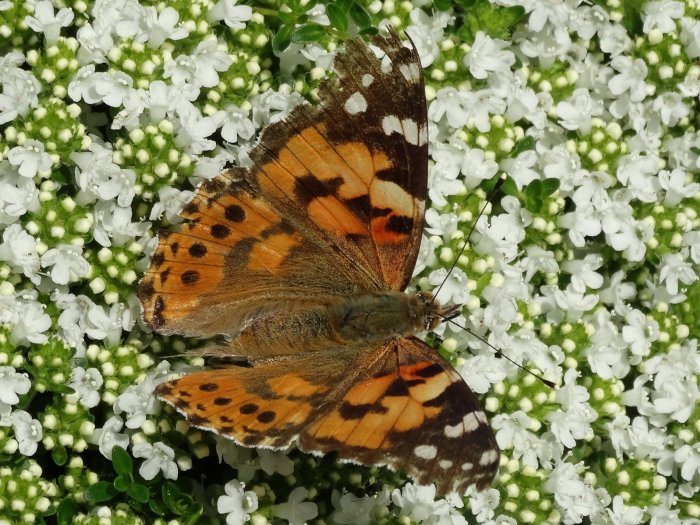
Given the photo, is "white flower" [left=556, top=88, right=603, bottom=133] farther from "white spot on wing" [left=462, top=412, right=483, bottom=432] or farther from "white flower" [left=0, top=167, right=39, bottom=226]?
"white flower" [left=0, top=167, right=39, bottom=226]

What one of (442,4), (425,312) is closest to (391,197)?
(425,312)


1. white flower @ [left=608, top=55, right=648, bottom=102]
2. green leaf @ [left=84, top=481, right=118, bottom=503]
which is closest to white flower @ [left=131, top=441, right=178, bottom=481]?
green leaf @ [left=84, top=481, right=118, bottom=503]

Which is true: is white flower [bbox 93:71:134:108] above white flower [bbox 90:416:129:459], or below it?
above

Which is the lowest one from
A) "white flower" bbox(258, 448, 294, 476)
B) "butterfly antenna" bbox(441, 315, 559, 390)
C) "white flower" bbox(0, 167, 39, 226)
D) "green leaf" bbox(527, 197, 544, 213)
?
"white flower" bbox(258, 448, 294, 476)

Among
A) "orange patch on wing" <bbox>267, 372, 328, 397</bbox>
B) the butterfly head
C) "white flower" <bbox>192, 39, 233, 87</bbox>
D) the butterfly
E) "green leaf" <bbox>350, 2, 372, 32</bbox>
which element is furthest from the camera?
"green leaf" <bbox>350, 2, 372, 32</bbox>

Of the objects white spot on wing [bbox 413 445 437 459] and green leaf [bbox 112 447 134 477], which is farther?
green leaf [bbox 112 447 134 477]

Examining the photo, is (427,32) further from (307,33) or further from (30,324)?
(30,324)
